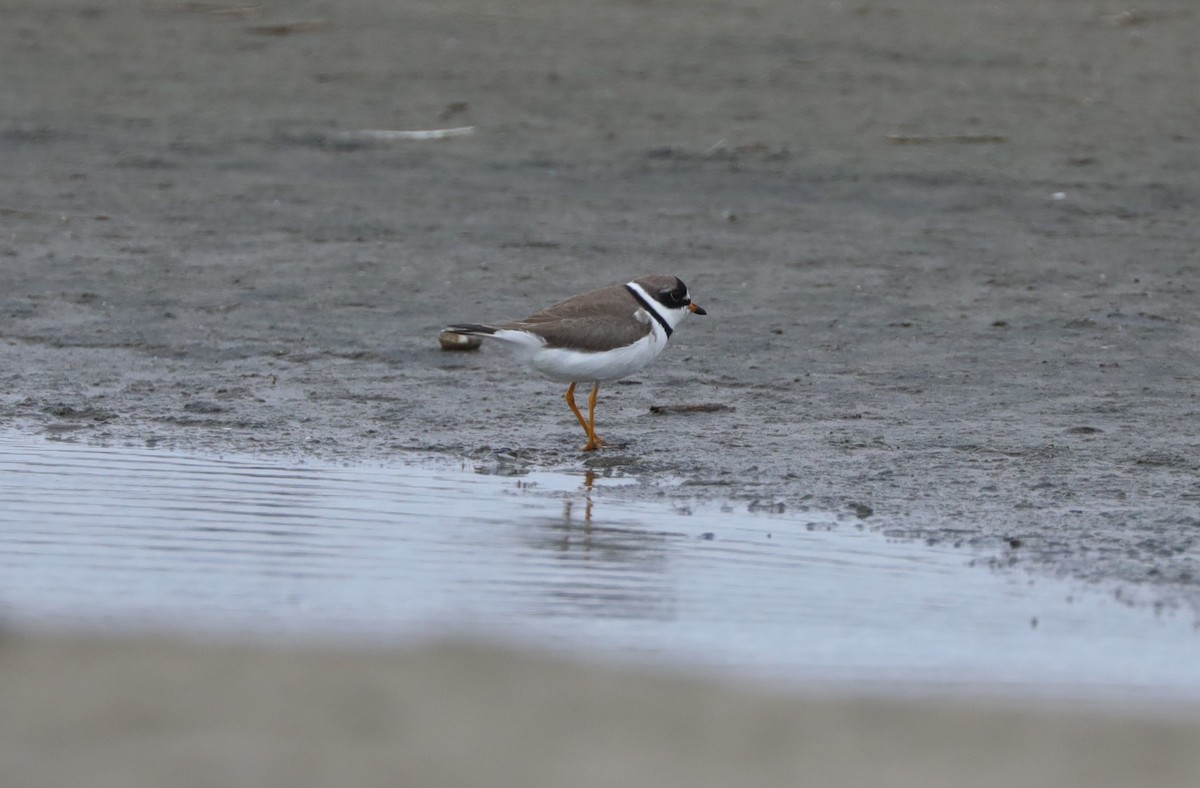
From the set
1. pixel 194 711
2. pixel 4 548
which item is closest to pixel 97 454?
pixel 4 548

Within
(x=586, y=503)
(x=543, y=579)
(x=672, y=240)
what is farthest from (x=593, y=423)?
(x=672, y=240)

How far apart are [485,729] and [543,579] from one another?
1.74 meters

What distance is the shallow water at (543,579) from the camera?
516 centimetres

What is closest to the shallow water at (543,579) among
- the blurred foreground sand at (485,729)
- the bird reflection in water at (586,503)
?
the bird reflection in water at (586,503)

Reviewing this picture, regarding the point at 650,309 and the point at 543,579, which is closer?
the point at 543,579

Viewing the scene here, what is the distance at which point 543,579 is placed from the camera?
589 cm

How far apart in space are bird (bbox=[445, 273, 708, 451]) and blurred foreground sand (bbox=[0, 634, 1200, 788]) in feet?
10.7

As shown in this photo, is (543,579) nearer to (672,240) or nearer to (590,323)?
(590,323)

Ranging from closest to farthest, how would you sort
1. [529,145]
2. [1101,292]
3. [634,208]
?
[1101,292] → [634,208] → [529,145]

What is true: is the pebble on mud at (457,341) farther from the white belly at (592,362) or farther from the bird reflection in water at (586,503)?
the bird reflection in water at (586,503)

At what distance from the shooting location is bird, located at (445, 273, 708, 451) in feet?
26.4

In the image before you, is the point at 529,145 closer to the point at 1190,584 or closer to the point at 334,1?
the point at 334,1

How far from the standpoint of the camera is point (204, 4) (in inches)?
694

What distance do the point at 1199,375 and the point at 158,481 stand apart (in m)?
5.38
